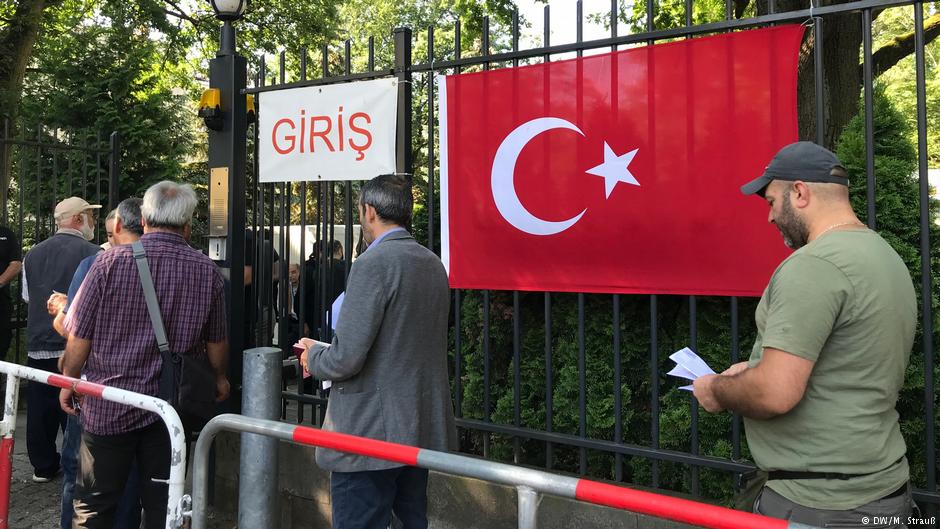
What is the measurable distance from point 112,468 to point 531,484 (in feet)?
7.08

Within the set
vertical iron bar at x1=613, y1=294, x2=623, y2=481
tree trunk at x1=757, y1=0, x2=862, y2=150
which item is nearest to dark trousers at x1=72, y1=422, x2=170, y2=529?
vertical iron bar at x1=613, y1=294, x2=623, y2=481

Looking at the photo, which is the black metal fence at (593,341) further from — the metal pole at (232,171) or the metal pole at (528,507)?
the metal pole at (528,507)

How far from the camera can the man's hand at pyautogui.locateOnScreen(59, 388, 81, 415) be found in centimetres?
338

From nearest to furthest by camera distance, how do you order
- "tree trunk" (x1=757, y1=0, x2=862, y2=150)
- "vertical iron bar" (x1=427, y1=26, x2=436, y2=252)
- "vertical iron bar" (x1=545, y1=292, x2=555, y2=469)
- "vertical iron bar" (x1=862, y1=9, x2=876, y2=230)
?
"vertical iron bar" (x1=862, y1=9, x2=876, y2=230)
"vertical iron bar" (x1=545, y1=292, x2=555, y2=469)
"vertical iron bar" (x1=427, y1=26, x2=436, y2=252)
"tree trunk" (x1=757, y1=0, x2=862, y2=150)

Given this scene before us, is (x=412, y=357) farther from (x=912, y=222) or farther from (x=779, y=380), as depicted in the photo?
(x=912, y=222)

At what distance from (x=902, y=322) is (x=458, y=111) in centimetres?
260

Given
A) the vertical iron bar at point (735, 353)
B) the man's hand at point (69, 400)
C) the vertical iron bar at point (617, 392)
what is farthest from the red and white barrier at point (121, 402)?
the vertical iron bar at point (735, 353)

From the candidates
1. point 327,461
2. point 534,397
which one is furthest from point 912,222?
point 327,461

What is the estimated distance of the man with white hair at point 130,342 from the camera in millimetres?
3176

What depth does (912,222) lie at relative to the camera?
320 cm

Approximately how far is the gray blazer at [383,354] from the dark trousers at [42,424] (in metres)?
3.49

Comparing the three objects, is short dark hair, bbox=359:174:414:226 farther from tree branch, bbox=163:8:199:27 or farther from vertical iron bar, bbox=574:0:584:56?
tree branch, bbox=163:8:199:27

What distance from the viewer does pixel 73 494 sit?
3857 mm

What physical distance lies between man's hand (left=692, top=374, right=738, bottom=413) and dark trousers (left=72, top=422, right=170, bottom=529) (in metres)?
2.24
